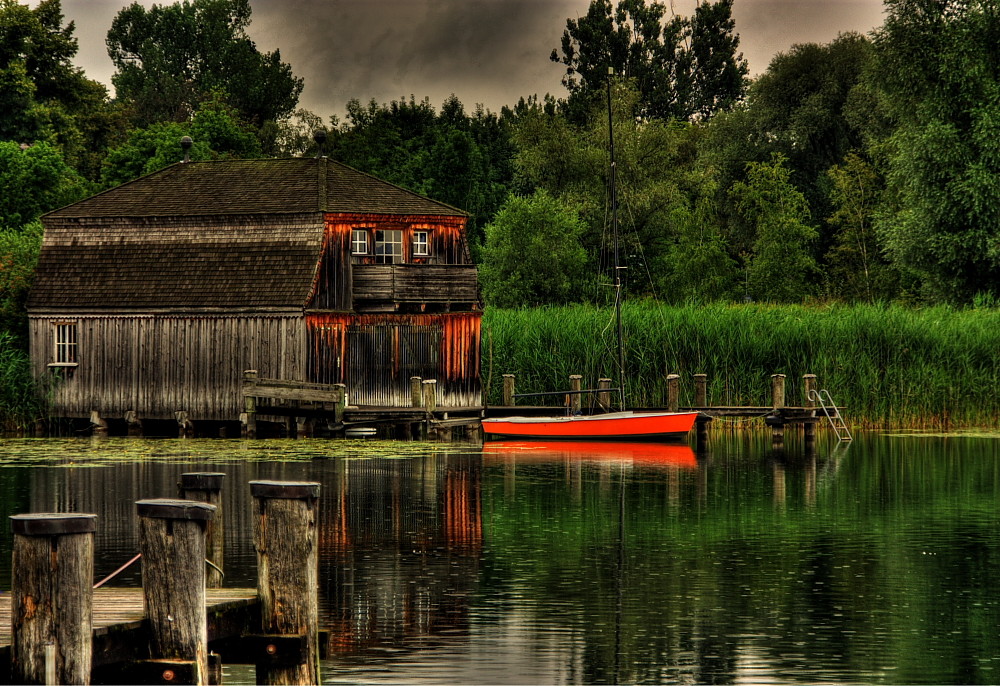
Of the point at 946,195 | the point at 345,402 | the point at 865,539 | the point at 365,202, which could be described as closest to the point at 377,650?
the point at 865,539

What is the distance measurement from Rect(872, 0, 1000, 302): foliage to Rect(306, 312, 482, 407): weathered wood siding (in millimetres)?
19728

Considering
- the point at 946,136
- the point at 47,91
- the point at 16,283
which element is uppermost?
the point at 47,91

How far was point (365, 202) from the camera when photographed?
48.5 meters

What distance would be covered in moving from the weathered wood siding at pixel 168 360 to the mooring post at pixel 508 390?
6.35 metres

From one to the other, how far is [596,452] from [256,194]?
584 inches

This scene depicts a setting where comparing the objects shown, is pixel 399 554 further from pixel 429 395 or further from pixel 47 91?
pixel 47 91

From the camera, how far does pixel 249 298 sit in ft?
153

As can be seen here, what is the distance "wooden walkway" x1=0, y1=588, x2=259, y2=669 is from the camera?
1201 centimetres

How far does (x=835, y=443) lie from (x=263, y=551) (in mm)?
32996

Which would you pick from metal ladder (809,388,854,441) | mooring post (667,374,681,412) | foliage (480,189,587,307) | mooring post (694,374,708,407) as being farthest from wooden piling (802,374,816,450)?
foliage (480,189,587,307)

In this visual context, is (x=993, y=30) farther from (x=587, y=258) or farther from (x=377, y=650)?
(x=377, y=650)

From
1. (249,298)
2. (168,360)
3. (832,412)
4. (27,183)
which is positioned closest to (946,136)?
(832,412)

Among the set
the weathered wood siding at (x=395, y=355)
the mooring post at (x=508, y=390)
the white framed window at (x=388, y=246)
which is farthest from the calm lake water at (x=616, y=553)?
the white framed window at (x=388, y=246)

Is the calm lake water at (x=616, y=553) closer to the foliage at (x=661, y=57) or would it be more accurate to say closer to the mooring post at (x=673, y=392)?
the mooring post at (x=673, y=392)
